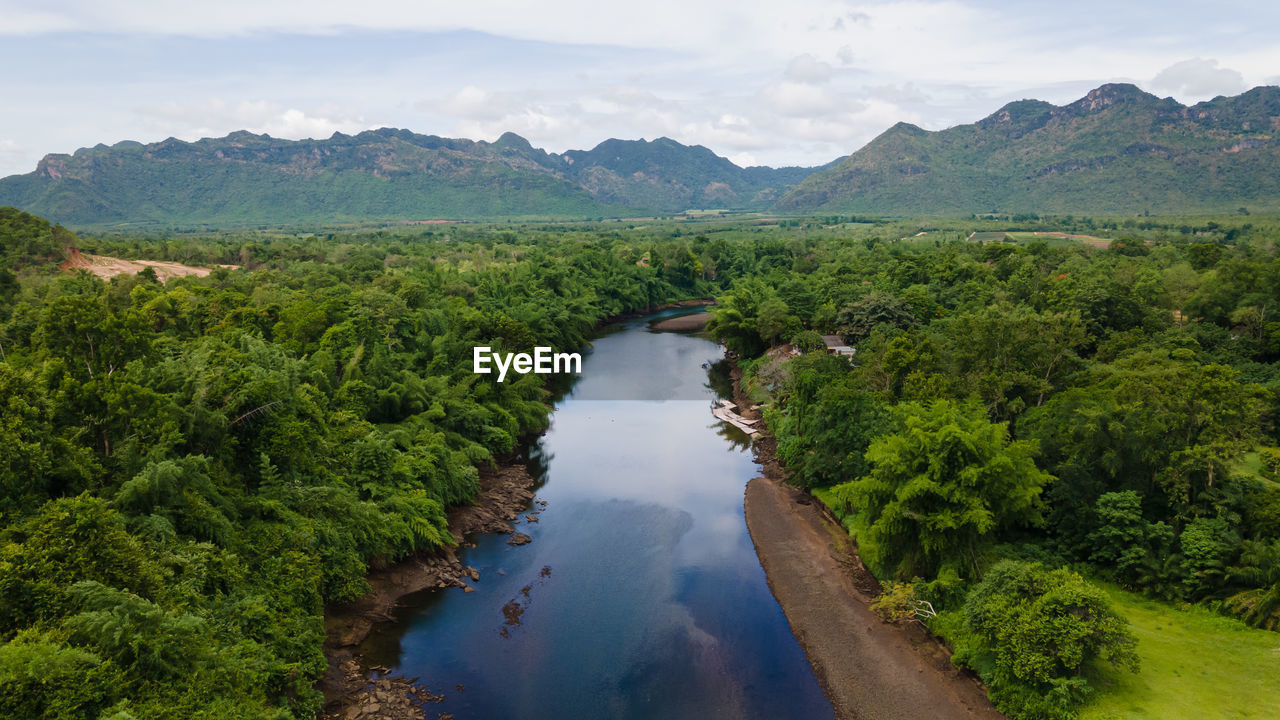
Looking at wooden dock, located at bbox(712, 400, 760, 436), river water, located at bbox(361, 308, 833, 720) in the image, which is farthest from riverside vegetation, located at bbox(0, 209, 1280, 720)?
river water, located at bbox(361, 308, 833, 720)

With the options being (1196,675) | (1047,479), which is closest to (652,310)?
(1047,479)

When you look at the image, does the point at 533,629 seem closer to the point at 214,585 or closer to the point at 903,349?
the point at 214,585

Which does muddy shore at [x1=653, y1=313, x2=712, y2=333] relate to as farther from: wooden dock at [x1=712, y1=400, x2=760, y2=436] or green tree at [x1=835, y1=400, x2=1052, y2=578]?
green tree at [x1=835, y1=400, x2=1052, y2=578]

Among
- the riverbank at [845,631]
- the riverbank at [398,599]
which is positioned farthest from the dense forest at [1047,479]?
the riverbank at [398,599]

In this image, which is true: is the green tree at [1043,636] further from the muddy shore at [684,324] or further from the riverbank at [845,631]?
the muddy shore at [684,324]

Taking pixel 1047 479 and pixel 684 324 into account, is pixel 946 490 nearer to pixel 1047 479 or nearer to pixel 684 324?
pixel 1047 479
